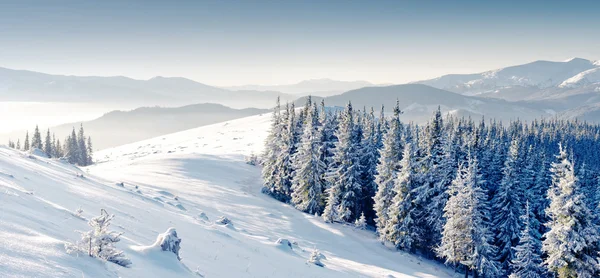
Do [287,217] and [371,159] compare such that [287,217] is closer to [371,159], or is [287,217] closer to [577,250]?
[371,159]

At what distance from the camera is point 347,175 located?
142 feet

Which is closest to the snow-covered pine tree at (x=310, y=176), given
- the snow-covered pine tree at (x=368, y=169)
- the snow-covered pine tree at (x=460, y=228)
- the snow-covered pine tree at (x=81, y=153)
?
the snow-covered pine tree at (x=368, y=169)

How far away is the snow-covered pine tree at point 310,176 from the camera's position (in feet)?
146

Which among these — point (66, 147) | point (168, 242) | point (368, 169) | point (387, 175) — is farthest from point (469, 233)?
point (66, 147)

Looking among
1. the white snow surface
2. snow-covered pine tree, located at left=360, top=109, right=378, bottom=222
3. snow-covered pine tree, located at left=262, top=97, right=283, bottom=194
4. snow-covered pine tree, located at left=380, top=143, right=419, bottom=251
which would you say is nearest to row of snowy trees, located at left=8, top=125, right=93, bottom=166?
the white snow surface

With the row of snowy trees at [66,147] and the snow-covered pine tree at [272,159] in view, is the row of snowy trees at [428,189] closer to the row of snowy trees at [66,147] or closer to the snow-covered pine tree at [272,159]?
the snow-covered pine tree at [272,159]

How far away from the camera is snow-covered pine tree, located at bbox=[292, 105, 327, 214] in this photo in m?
44.5

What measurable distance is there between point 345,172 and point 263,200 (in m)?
11.7

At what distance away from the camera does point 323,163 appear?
1807 inches

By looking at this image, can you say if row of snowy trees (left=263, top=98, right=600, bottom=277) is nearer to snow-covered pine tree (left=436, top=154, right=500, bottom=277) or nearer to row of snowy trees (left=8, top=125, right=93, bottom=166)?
snow-covered pine tree (left=436, top=154, right=500, bottom=277)

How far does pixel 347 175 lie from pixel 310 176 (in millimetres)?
4573

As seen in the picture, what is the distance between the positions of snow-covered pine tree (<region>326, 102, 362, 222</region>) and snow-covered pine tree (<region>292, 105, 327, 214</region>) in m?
1.68

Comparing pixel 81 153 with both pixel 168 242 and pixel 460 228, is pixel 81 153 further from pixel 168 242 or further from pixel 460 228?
pixel 168 242

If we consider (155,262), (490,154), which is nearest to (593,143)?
(490,154)
